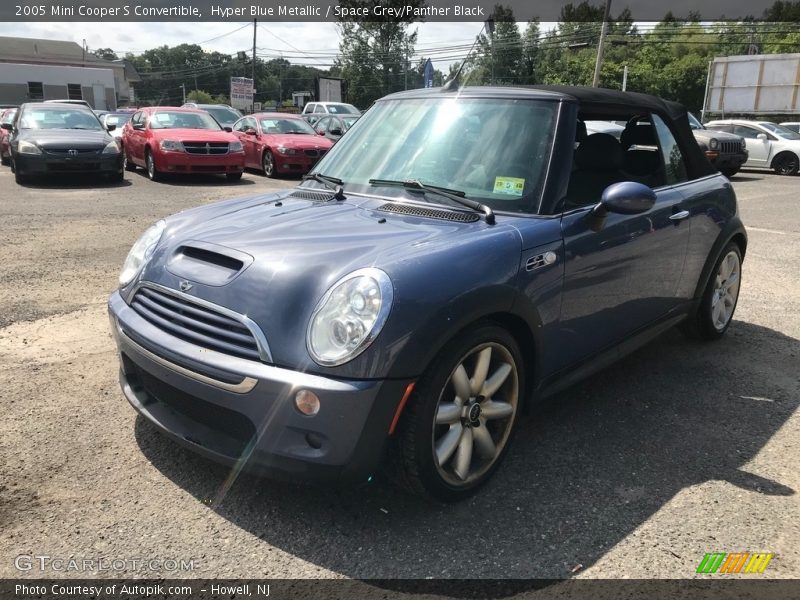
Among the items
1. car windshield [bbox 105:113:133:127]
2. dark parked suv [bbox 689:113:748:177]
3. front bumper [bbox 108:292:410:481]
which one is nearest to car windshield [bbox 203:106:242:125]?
car windshield [bbox 105:113:133:127]

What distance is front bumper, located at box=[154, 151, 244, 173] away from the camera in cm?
1272

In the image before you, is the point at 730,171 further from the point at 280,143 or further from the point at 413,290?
the point at 413,290

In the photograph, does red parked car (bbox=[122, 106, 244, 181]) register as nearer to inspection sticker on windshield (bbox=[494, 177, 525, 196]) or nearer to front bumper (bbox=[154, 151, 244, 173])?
front bumper (bbox=[154, 151, 244, 173])

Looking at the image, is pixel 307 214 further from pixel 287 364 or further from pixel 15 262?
pixel 15 262

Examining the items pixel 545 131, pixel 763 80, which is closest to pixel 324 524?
pixel 545 131

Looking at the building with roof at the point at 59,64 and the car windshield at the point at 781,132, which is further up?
the building with roof at the point at 59,64

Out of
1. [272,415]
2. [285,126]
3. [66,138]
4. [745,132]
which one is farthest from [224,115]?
[272,415]

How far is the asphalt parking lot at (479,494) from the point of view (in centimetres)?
234

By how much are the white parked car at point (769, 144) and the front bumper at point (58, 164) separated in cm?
1543

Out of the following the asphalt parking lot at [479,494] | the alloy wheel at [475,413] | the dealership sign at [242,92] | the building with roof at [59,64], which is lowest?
the asphalt parking lot at [479,494]

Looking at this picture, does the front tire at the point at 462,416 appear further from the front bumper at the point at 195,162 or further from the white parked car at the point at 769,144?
the white parked car at the point at 769,144

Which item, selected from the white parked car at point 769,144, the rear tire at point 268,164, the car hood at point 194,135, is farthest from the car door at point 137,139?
the white parked car at point 769,144

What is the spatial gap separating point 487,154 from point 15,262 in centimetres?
520

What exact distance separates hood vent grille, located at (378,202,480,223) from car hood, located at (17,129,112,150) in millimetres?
10477
